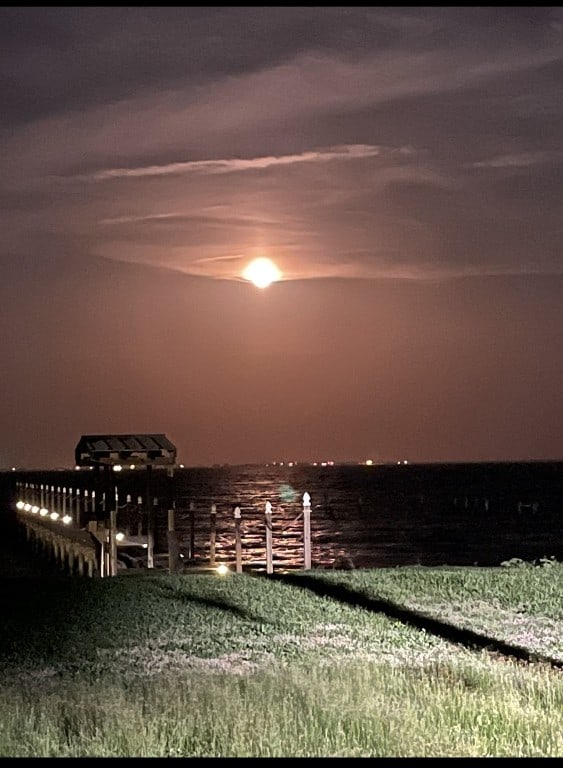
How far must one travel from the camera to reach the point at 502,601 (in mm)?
18500

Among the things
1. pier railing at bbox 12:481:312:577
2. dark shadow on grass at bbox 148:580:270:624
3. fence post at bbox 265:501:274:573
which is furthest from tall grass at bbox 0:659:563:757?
fence post at bbox 265:501:274:573

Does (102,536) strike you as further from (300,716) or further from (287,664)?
(300,716)

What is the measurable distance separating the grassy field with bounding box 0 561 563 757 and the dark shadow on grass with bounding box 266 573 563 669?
4 cm

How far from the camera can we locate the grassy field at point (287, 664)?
934cm

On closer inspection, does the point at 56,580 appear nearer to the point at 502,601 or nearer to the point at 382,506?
the point at 502,601

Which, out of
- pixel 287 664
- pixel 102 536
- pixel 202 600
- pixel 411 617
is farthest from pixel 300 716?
pixel 102 536

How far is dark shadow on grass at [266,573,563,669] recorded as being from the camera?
46.1 feet

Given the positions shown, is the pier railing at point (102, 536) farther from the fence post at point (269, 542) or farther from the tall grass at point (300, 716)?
the tall grass at point (300, 716)

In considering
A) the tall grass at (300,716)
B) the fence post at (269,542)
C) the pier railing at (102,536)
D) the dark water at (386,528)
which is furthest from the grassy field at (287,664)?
the dark water at (386,528)

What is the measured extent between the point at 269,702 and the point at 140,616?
717 centimetres

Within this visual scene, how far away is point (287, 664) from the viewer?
43.9ft

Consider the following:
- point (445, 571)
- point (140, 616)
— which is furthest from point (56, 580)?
point (445, 571)

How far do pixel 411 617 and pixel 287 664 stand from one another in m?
3.97

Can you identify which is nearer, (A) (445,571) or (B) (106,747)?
(B) (106,747)
